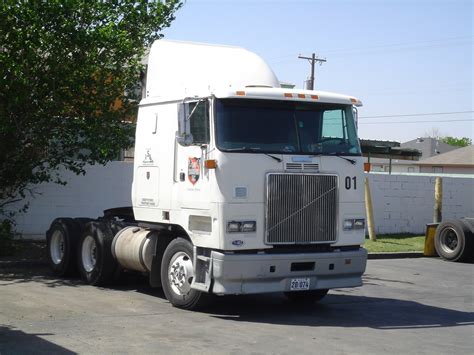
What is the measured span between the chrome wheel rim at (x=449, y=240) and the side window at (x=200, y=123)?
10520 millimetres

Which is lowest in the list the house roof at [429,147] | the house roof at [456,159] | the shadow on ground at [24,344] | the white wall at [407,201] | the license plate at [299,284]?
the shadow on ground at [24,344]

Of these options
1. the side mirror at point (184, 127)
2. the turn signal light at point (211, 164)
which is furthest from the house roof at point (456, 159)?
the turn signal light at point (211, 164)

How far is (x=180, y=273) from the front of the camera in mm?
11188

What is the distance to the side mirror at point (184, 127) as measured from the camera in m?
10.8

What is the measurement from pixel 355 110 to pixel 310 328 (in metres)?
3.42

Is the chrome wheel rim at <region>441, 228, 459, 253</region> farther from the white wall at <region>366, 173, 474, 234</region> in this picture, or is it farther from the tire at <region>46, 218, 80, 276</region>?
the tire at <region>46, 218, 80, 276</region>

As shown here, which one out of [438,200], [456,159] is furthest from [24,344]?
[456,159]

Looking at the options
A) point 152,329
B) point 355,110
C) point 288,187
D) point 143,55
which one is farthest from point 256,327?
point 143,55

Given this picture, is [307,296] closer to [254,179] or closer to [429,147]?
[254,179]

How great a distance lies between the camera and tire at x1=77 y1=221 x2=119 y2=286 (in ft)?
42.8

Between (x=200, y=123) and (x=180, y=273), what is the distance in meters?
2.20

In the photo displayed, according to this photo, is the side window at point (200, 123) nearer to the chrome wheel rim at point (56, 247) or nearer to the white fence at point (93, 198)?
the chrome wheel rim at point (56, 247)

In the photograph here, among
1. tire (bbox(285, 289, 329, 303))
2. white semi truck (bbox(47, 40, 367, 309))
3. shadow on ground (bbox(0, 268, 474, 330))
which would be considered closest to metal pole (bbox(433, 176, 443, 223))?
shadow on ground (bbox(0, 268, 474, 330))

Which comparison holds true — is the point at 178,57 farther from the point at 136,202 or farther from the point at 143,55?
the point at 143,55
